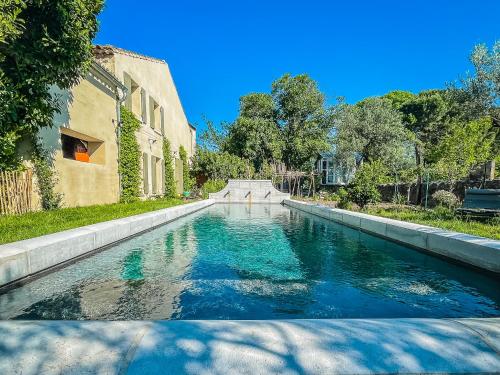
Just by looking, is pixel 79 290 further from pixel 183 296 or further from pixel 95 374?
pixel 95 374

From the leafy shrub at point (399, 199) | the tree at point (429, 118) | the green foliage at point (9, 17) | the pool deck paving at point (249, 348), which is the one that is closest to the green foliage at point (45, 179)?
the green foliage at point (9, 17)

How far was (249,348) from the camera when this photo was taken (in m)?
1.58

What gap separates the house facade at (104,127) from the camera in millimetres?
9492

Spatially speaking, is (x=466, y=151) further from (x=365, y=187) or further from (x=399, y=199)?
(x=365, y=187)

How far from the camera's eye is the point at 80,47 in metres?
6.49

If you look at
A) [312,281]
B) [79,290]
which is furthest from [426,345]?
[79,290]

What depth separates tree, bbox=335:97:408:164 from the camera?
2568 cm

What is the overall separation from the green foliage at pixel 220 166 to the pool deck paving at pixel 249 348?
23.3m

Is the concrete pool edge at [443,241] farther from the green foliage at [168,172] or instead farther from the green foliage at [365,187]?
the green foliage at [168,172]

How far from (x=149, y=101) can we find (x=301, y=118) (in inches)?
612

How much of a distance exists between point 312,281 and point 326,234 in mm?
3964

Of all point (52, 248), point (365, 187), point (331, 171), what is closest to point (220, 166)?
point (331, 171)

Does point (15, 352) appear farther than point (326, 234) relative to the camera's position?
No

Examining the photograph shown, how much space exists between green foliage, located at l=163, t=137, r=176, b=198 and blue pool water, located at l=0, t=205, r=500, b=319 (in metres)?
13.4
